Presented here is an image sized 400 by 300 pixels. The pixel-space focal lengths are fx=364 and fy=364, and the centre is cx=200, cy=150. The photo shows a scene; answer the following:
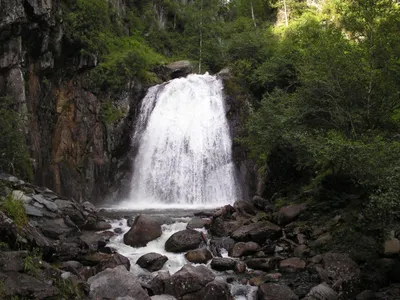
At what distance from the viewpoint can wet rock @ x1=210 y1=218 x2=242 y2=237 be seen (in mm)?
15624

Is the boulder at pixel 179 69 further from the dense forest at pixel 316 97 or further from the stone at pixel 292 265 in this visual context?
the stone at pixel 292 265

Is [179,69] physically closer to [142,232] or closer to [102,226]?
[102,226]

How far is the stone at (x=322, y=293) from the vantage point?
945 centimetres

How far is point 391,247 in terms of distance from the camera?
10.4 meters

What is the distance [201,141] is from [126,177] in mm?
6184

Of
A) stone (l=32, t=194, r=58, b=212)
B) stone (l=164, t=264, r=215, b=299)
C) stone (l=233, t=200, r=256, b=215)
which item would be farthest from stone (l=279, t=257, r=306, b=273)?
stone (l=32, t=194, r=58, b=212)

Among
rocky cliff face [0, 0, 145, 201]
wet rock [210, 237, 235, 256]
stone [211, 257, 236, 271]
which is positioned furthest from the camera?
rocky cliff face [0, 0, 145, 201]

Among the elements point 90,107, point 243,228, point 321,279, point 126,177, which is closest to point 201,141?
point 126,177

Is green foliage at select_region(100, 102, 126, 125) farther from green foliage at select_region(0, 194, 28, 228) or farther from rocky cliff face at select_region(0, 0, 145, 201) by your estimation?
green foliage at select_region(0, 194, 28, 228)

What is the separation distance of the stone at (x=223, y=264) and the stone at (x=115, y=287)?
167 inches

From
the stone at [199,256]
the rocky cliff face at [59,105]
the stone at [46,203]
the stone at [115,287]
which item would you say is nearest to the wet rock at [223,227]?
the stone at [199,256]

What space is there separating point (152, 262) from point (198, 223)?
471cm

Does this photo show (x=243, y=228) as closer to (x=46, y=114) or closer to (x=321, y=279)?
(x=321, y=279)

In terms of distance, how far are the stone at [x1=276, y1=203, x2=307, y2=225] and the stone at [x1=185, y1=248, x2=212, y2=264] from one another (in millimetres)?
4082
